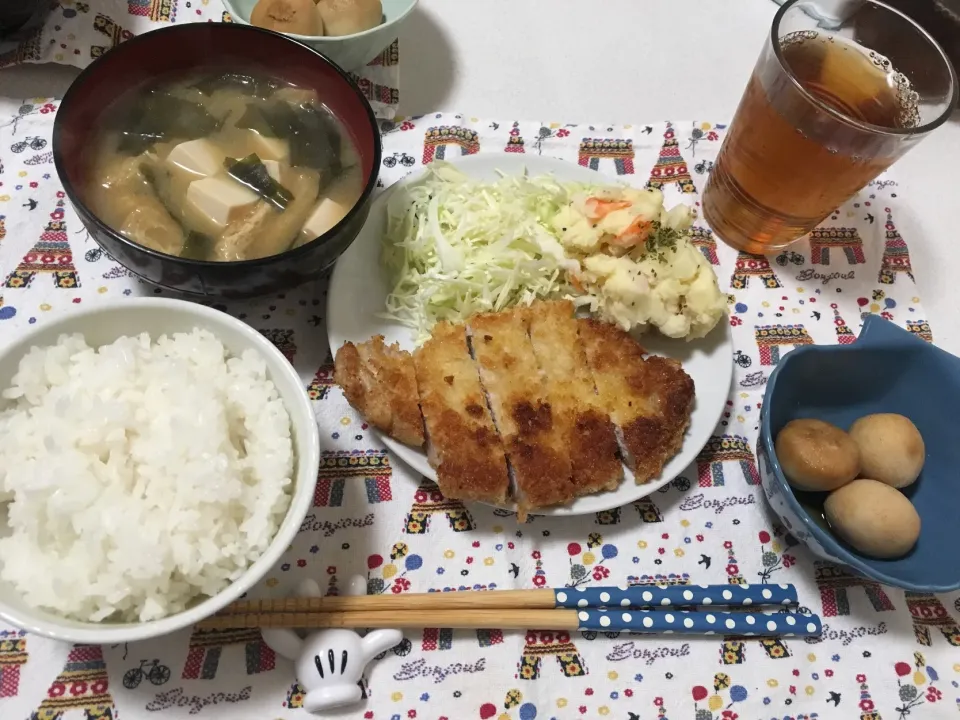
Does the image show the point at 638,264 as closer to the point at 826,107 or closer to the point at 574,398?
the point at 574,398

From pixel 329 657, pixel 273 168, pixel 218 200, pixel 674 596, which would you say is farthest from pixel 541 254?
pixel 329 657

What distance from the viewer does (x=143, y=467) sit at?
1.33 meters

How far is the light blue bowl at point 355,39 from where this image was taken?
81.1 inches

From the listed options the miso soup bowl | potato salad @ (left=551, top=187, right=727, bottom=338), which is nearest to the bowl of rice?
the miso soup bowl

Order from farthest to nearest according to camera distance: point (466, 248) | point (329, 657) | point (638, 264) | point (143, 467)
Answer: point (466, 248) → point (638, 264) → point (329, 657) → point (143, 467)

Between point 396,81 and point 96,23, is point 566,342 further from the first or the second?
point 96,23

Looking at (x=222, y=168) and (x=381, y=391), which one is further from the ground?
(x=222, y=168)

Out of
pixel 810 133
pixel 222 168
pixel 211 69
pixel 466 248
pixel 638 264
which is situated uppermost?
pixel 810 133

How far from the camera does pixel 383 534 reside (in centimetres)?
172

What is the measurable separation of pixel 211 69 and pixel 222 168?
1.04ft

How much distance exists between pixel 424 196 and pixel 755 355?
3.63 feet

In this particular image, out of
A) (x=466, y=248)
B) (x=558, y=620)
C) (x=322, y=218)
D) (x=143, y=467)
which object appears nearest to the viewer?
(x=143, y=467)

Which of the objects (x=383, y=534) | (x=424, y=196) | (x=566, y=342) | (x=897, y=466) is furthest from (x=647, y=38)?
(x=383, y=534)

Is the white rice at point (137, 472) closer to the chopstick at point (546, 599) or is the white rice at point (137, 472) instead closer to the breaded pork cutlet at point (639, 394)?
the chopstick at point (546, 599)
